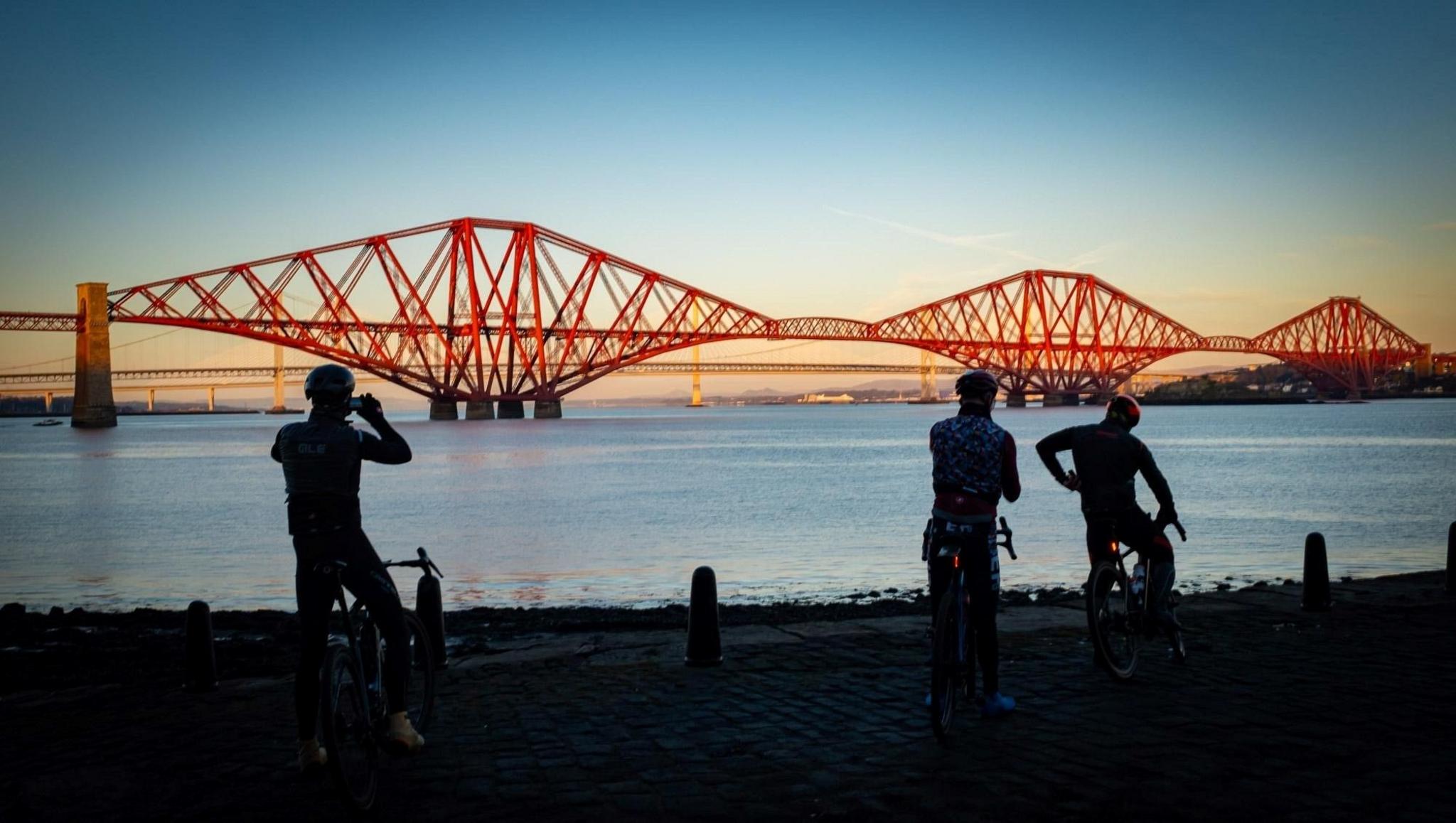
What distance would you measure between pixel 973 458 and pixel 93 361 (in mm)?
109944

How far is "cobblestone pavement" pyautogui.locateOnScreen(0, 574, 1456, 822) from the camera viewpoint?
4.68 metres

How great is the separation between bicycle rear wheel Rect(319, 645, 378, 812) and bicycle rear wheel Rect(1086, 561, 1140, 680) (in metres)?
3.89

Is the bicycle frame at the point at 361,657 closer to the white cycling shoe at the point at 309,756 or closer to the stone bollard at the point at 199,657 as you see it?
the white cycling shoe at the point at 309,756

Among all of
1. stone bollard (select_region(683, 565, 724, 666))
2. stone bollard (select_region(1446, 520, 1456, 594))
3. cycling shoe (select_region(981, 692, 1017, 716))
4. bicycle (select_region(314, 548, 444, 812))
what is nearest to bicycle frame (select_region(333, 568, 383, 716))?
bicycle (select_region(314, 548, 444, 812))

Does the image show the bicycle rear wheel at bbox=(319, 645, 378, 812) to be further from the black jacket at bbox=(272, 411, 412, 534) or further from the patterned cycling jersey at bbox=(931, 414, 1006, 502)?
the patterned cycling jersey at bbox=(931, 414, 1006, 502)

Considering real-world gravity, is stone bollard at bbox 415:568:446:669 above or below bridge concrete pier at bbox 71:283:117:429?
below

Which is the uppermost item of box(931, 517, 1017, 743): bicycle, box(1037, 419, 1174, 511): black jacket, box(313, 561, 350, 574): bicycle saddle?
box(1037, 419, 1174, 511): black jacket

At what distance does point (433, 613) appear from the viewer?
752 centimetres

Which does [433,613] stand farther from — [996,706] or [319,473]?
[996,706]

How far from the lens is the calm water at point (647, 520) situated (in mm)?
17047

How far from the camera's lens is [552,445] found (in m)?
69.8

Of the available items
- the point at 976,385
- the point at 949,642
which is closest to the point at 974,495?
the point at 976,385

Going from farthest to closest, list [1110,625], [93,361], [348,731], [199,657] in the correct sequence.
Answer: [93,361] < [199,657] < [1110,625] < [348,731]

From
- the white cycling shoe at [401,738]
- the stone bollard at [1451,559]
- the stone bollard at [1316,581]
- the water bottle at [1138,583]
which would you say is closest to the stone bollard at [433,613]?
the white cycling shoe at [401,738]
